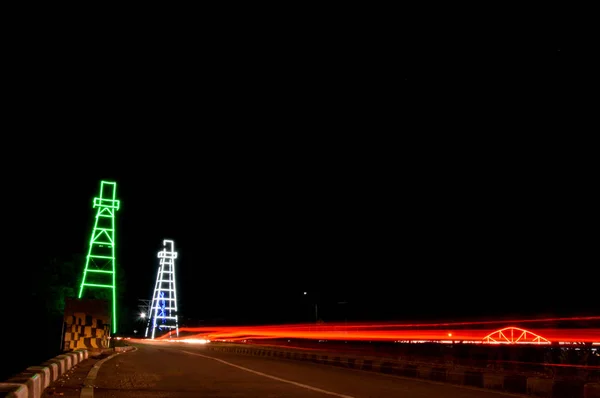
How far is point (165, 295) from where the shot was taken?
299 feet

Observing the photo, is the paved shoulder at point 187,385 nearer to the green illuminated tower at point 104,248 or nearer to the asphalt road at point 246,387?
the asphalt road at point 246,387

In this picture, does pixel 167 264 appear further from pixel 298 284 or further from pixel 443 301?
pixel 443 301

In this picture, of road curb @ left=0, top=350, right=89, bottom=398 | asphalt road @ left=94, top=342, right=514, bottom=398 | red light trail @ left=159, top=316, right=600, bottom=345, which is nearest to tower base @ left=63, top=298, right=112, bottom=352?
asphalt road @ left=94, top=342, right=514, bottom=398

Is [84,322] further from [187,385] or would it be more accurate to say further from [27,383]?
[27,383]

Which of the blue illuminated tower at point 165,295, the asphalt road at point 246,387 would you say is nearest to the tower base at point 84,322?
the asphalt road at point 246,387

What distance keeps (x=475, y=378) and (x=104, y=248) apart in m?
40.1

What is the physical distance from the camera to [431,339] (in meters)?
33.1

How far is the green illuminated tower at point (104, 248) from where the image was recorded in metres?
51.1

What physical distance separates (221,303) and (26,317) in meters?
85.9

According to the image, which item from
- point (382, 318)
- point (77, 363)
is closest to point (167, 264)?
point (382, 318)

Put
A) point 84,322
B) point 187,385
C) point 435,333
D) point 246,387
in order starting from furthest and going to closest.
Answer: point 435,333
point 84,322
point 187,385
point 246,387

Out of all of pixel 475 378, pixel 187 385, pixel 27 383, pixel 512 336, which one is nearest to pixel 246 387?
pixel 187 385

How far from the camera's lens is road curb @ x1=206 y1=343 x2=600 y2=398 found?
44.8 ft

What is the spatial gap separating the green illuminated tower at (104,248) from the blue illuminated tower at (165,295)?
121ft
